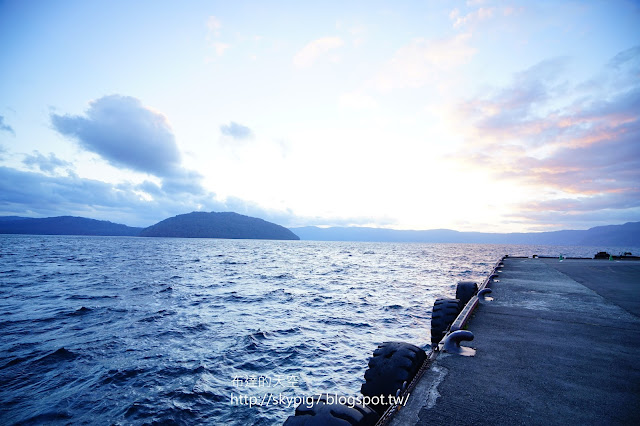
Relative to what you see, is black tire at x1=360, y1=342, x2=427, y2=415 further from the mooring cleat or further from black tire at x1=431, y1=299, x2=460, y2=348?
black tire at x1=431, y1=299, x2=460, y2=348

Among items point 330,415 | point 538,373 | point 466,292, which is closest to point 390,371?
point 330,415

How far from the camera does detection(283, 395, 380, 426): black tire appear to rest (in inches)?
105

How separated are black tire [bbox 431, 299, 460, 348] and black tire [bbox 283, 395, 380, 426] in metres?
5.04

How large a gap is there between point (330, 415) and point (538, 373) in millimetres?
3684

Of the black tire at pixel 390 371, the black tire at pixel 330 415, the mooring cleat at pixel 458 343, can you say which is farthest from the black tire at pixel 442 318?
the black tire at pixel 330 415

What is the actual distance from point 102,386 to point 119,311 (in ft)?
28.3

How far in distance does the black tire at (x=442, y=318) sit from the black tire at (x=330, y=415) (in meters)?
5.04

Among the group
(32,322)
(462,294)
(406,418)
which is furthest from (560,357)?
(32,322)

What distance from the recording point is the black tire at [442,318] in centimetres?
Result: 733

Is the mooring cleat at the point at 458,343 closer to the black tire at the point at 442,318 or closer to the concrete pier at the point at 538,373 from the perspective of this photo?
the concrete pier at the point at 538,373

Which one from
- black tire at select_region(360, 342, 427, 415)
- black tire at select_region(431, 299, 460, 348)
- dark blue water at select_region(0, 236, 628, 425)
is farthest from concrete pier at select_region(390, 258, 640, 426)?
dark blue water at select_region(0, 236, 628, 425)

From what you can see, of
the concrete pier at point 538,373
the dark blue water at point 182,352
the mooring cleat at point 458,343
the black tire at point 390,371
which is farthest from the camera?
the dark blue water at point 182,352

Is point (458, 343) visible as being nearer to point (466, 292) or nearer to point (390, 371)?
point (390, 371)

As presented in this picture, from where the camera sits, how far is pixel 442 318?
7523 millimetres
